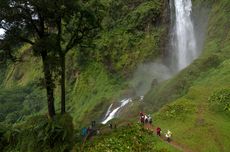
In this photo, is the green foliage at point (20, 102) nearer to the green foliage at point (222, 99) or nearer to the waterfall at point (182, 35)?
the waterfall at point (182, 35)

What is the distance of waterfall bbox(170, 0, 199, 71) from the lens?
5347cm

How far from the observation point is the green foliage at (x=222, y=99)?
91.6 ft

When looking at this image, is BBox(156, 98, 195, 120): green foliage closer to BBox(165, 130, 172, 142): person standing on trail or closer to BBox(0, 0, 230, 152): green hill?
BBox(0, 0, 230, 152): green hill

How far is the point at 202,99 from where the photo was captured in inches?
1169

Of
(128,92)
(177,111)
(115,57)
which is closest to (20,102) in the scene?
(115,57)

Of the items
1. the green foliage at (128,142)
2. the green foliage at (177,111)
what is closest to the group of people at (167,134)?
the green foliage at (128,142)

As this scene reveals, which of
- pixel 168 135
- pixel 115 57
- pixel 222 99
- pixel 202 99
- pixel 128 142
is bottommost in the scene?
pixel 128 142

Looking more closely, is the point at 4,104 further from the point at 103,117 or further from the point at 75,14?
the point at 75,14

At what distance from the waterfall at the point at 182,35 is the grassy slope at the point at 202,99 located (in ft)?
16.2

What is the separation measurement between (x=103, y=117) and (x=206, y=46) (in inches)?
551

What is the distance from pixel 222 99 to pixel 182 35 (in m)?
27.1

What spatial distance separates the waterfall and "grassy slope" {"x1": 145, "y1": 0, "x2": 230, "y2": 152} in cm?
495

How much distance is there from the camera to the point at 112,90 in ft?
189

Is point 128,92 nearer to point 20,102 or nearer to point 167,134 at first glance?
point 167,134
